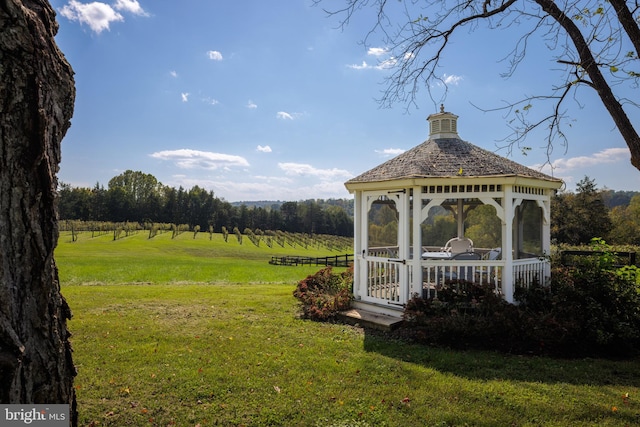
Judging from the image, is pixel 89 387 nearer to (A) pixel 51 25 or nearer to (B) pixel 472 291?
(A) pixel 51 25

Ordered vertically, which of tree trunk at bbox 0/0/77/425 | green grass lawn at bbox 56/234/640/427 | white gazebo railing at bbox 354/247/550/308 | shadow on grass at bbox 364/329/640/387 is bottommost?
shadow on grass at bbox 364/329/640/387

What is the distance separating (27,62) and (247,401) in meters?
Answer: 3.82

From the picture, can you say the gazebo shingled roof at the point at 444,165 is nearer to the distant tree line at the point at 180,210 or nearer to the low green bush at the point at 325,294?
the low green bush at the point at 325,294

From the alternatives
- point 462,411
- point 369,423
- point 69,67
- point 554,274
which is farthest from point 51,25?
point 554,274

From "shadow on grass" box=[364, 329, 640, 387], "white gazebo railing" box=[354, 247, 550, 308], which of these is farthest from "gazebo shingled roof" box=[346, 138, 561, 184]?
"shadow on grass" box=[364, 329, 640, 387]

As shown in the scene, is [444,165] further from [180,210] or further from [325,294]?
[180,210]

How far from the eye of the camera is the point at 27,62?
1877 mm

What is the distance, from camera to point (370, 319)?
7.60m

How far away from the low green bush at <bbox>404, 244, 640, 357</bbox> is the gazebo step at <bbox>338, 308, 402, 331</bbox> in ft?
1.06

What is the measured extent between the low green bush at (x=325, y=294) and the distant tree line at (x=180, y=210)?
51351 mm

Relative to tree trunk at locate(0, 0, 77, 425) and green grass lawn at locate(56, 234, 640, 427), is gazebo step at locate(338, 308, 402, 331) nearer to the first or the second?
green grass lawn at locate(56, 234, 640, 427)

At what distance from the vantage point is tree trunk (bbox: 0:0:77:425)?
1.82 metres

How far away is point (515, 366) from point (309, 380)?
10.1ft

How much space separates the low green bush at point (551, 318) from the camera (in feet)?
20.2
